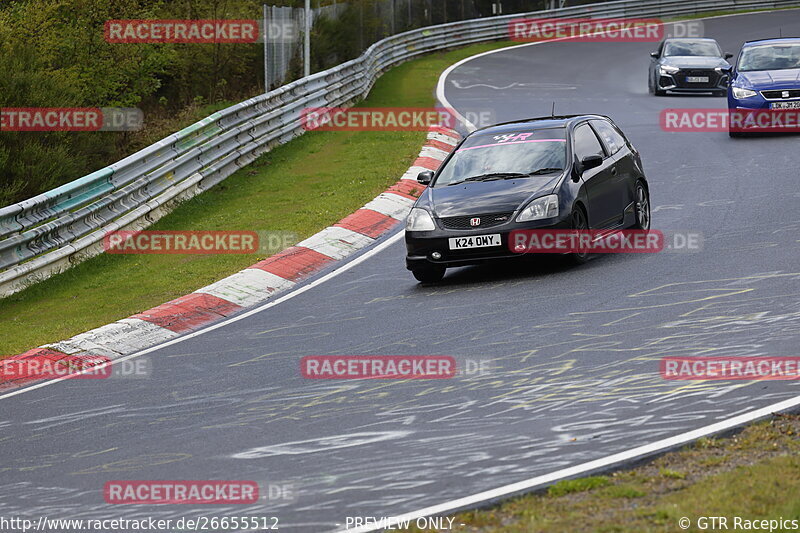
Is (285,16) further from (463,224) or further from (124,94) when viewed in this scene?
(463,224)

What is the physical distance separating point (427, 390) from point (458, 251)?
12.6 feet

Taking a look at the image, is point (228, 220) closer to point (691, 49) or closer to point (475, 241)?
point (475, 241)

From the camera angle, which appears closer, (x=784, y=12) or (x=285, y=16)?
(x=285, y=16)

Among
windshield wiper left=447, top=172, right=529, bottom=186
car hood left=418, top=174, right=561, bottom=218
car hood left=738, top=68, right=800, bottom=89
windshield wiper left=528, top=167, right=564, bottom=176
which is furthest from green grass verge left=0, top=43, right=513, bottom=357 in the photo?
car hood left=738, top=68, right=800, bottom=89

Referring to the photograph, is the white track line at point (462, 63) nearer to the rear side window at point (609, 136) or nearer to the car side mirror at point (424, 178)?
the rear side window at point (609, 136)

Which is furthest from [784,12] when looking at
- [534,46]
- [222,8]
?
[222,8]

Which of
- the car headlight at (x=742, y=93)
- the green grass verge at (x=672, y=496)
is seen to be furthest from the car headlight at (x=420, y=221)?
the car headlight at (x=742, y=93)

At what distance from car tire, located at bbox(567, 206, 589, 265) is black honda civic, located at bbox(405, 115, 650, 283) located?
0.01 meters

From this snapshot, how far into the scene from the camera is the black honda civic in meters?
11.8

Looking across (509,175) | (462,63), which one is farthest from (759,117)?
(462,63)

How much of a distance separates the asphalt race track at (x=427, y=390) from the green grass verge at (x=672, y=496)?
0.44 meters

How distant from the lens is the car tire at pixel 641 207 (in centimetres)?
1342

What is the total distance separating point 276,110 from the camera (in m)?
21.8

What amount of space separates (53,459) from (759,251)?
7.48m
